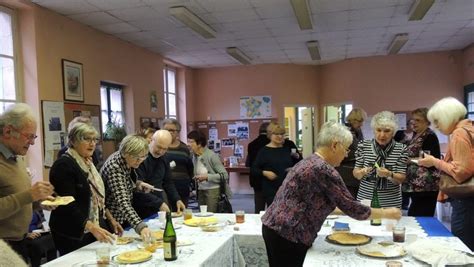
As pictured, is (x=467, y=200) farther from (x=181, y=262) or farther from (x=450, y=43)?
(x=450, y=43)

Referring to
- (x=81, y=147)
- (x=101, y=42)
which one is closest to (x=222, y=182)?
(x=81, y=147)

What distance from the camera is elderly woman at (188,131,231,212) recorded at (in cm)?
409

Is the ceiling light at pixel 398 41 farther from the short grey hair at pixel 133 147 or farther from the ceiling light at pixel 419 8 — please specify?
the short grey hair at pixel 133 147

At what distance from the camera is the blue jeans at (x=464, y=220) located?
244 cm

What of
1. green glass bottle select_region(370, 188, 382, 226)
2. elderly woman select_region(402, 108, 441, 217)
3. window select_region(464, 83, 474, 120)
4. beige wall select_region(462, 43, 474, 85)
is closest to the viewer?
green glass bottle select_region(370, 188, 382, 226)

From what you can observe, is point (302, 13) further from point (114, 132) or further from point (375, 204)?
point (114, 132)

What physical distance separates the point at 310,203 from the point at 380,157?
1.22 meters

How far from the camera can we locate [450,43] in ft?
22.4

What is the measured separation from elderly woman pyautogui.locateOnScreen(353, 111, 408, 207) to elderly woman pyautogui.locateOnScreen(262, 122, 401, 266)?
2.84 feet

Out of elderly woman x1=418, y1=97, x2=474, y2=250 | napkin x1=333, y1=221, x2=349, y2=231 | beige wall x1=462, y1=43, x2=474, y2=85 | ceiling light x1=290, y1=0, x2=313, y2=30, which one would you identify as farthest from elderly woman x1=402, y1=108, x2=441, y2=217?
beige wall x1=462, y1=43, x2=474, y2=85

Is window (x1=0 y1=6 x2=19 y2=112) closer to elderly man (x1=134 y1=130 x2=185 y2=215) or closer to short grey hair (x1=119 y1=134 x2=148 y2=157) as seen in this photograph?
elderly man (x1=134 y1=130 x2=185 y2=215)

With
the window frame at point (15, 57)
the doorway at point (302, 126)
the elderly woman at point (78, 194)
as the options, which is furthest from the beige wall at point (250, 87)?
the elderly woman at point (78, 194)

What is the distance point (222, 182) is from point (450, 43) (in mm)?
5155

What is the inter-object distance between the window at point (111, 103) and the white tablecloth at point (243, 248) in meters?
3.28
